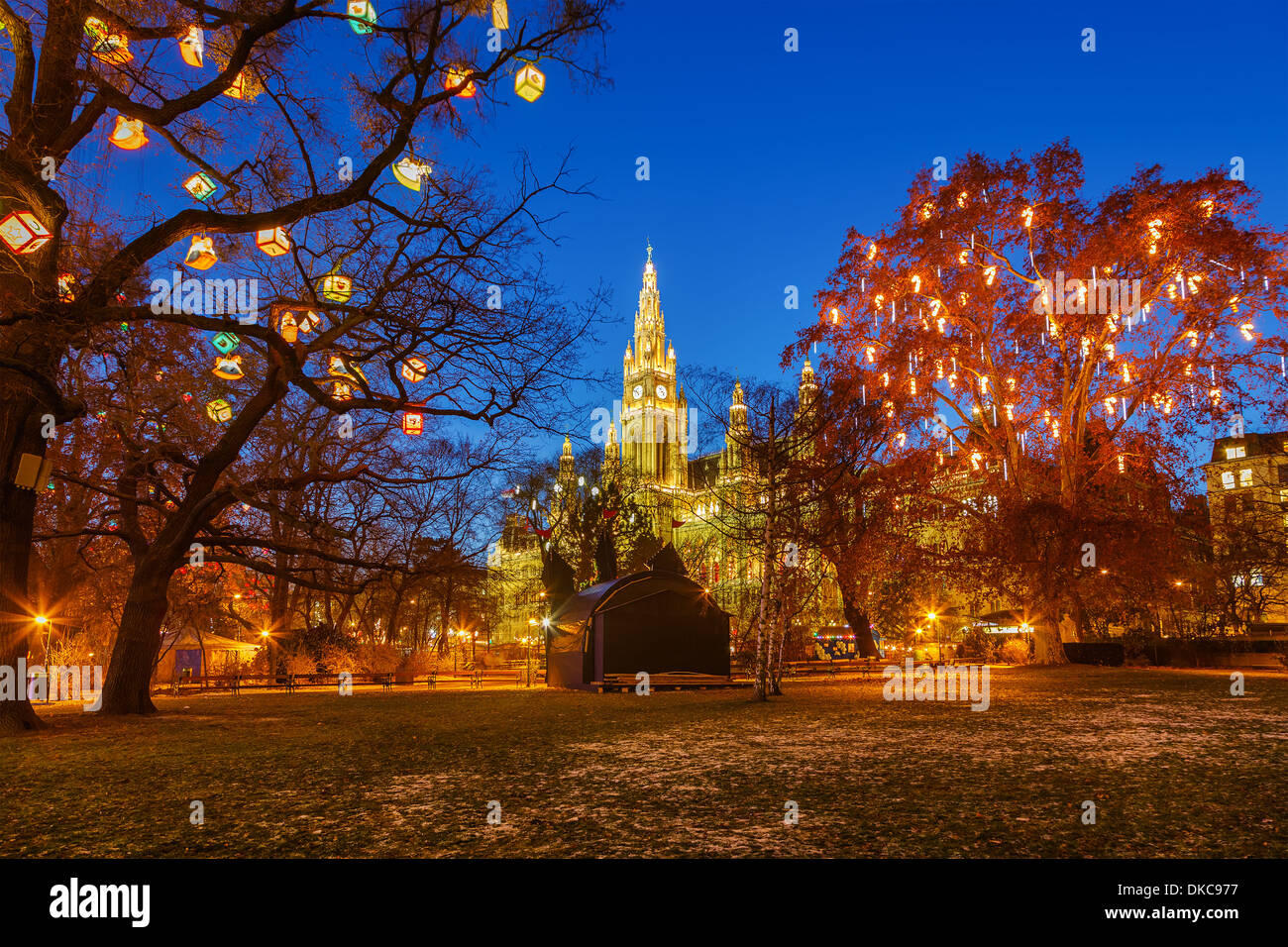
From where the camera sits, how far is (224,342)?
13.7m

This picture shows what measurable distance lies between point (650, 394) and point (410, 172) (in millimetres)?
138224

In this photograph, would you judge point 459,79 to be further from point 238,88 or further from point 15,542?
point 15,542

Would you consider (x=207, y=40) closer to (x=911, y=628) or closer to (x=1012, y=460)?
(x=1012, y=460)

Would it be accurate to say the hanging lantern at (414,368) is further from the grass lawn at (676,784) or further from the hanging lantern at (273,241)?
the grass lawn at (676,784)

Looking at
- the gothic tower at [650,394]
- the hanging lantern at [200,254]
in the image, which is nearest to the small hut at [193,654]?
the hanging lantern at [200,254]

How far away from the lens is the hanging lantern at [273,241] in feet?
42.1

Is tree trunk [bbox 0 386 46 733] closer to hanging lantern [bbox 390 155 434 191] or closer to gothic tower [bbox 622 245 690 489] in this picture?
hanging lantern [bbox 390 155 434 191]

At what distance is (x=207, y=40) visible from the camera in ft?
40.8

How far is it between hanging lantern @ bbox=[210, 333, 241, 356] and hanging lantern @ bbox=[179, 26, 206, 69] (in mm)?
4191

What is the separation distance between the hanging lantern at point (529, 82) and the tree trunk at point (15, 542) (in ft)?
29.7

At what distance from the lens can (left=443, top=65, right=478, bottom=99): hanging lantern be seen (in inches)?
493

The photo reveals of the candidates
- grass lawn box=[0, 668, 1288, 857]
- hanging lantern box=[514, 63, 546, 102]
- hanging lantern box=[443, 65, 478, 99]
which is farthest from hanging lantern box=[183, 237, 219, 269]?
grass lawn box=[0, 668, 1288, 857]

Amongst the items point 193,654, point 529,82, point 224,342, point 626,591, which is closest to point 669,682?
point 626,591
